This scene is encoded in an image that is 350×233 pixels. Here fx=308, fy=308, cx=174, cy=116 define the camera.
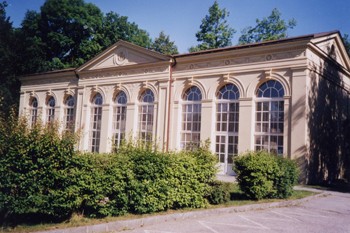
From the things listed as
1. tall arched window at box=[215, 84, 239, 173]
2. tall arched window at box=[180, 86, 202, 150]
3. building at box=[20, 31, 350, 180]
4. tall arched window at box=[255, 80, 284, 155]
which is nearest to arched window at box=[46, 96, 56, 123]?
building at box=[20, 31, 350, 180]

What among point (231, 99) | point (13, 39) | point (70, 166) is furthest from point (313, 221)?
point (13, 39)

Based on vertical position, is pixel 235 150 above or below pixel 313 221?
above

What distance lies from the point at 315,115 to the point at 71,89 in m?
18.2

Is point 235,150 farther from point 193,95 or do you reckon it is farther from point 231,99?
point 193,95

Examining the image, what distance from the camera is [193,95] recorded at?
62.1 feet

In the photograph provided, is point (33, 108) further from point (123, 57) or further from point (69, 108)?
point (123, 57)

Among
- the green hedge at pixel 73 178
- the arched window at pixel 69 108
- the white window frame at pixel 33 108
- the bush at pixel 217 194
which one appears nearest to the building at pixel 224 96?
the arched window at pixel 69 108

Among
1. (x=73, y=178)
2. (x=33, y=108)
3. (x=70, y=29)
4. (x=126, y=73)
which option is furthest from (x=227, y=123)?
(x=70, y=29)

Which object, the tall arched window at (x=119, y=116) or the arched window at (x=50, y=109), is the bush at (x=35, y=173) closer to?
the tall arched window at (x=119, y=116)

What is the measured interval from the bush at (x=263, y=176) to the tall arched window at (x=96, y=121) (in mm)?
14729

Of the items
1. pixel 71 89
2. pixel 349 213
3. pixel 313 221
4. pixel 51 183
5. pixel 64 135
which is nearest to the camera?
pixel 51 183

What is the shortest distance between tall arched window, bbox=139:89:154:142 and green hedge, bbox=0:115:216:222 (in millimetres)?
12171

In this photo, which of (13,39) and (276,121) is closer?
(276,121)

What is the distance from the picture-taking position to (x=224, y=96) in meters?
17.7
